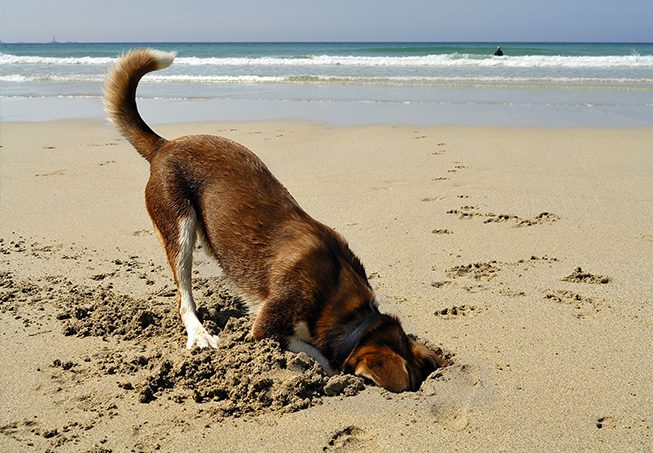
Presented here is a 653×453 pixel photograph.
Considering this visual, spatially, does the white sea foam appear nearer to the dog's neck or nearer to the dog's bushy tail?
the dog's bushy tail

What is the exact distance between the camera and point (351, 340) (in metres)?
2.81

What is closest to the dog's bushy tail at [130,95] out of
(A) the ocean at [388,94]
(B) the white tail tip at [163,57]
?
(B) the white tail tip at [163,57]

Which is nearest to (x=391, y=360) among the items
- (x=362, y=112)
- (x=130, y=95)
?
(x=130, y=95)

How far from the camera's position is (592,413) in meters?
2.62

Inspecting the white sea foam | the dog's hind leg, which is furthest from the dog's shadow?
the white sea foam

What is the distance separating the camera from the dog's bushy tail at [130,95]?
3.95 metres

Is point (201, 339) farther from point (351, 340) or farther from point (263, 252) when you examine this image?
point (351, 340)

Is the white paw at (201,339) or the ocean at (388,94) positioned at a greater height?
the ocean at (388,94)

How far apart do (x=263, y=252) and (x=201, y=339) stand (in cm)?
64

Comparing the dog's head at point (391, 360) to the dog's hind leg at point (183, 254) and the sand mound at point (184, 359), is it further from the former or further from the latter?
the dog's hind leg at point (183, 254)

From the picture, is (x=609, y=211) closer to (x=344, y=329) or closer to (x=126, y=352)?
(x=344, y=329)

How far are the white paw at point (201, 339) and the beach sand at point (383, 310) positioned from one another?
75 millimetres

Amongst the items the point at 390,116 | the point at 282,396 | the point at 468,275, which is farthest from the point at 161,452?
the point at 390,116

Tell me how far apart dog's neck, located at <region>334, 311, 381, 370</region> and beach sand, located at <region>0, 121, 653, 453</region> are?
0.40ft
